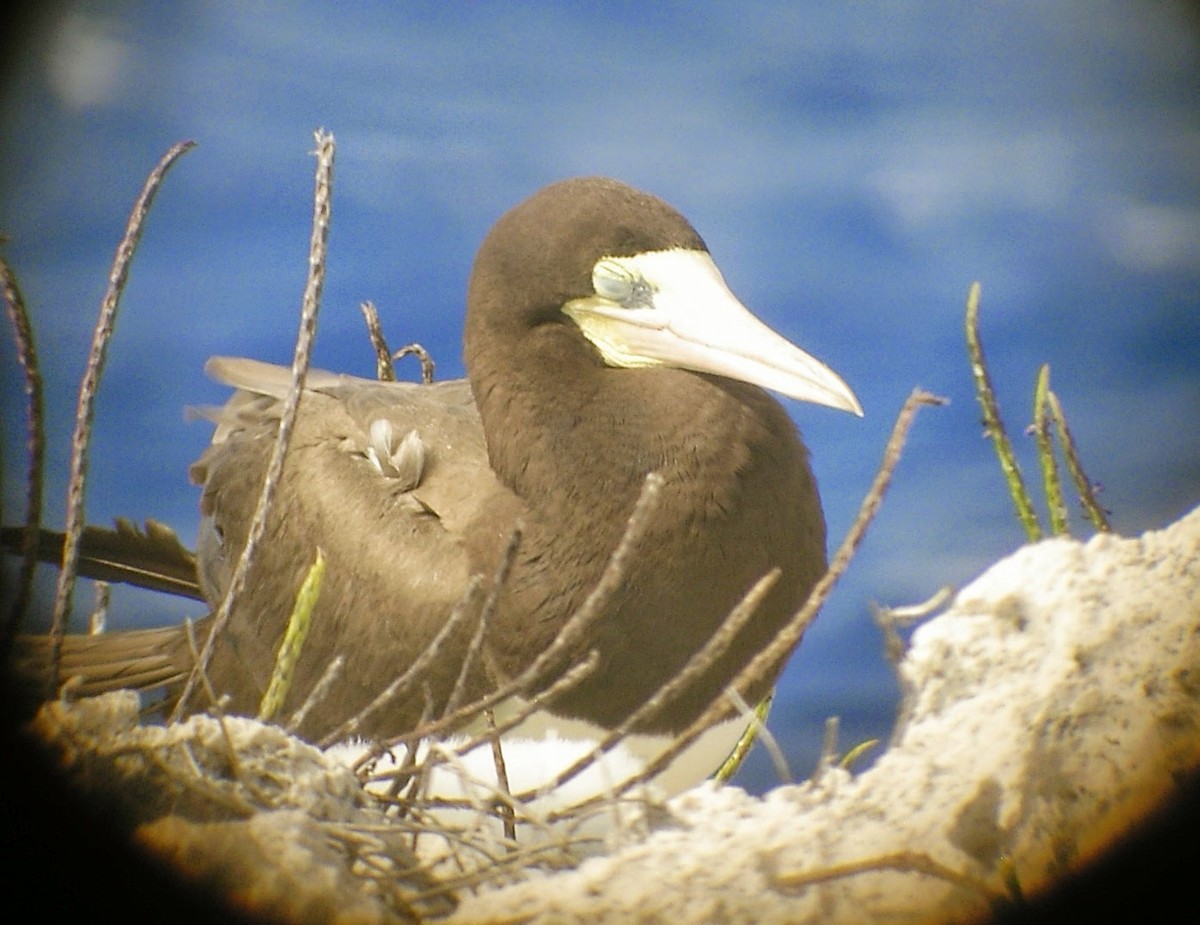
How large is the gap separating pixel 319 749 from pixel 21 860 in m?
0.24

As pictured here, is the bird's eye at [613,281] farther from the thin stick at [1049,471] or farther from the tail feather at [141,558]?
the tail feather at [141,558]

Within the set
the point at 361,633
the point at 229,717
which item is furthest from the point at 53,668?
the point at 361,633

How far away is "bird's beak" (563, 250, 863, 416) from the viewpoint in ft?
3.65

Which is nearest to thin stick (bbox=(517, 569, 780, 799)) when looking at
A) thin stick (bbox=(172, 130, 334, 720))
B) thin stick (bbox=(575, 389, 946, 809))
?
thin stick (bbox=(575, 389, 946, 809))

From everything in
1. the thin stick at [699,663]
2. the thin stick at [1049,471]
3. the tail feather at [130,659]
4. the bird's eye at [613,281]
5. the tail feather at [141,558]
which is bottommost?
the tail feather at [130,659]

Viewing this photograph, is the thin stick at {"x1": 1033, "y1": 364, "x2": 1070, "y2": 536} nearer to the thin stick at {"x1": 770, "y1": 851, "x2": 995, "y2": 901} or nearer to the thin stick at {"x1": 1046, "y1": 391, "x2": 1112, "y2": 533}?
the thin stick at {"x1": 1046, "y1": 391, "x2": 1112, "y2": 533}

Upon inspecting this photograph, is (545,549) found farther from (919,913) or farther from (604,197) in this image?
(919,913)

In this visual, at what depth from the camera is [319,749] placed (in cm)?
112

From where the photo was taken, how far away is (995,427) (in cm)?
113

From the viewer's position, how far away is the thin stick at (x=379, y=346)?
1629 millimetres

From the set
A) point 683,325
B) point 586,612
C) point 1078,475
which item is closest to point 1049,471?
point 1078,475

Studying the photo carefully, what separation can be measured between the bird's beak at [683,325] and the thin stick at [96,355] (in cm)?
38

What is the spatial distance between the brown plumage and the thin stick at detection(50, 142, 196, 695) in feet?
0.96

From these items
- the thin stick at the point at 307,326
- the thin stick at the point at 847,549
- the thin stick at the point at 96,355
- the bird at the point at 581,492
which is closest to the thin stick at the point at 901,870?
the thin stick at the point at 847,549
